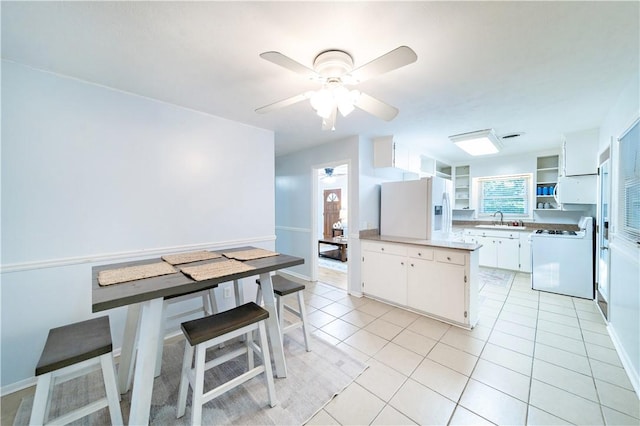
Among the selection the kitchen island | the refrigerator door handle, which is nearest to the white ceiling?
the refrigerator door handle

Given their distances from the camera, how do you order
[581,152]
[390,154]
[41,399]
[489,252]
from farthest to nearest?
[489,252], [390,154], [581,152], [41,399]

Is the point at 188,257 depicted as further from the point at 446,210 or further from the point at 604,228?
the point at 604,228

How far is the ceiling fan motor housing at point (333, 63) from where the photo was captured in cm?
152

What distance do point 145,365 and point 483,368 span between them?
2431 mm

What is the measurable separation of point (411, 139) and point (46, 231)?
414 cm

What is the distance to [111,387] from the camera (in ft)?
4.42

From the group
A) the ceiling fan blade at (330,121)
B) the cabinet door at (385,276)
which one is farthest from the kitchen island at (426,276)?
the ceiling fan blade at (330,121)

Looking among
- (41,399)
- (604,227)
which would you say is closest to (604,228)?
(604,227)

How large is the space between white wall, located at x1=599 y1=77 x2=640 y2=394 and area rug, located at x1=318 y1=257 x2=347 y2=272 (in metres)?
3.54

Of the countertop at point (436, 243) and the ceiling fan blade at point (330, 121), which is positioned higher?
the ceiling fan blade at point (330, 121)

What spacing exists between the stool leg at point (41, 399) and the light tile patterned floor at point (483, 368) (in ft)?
4.67

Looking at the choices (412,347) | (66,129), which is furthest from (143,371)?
(412,347)

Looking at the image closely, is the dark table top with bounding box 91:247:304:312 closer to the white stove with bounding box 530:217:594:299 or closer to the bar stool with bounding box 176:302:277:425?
the bar stool with bounding box 176:302:277:425

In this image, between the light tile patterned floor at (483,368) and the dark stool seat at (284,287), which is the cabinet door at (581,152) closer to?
the light tile patterned floor at (483,368)
